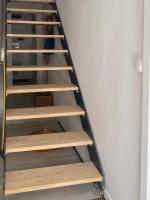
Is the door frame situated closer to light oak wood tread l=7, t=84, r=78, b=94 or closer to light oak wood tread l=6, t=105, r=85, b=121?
light oak wood tread l=6, t=105, r=85, b=121

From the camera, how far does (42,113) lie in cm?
299

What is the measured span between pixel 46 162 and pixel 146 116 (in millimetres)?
2001

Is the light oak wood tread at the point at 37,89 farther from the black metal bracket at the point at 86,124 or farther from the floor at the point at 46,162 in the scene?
the floor at the point at 46,162

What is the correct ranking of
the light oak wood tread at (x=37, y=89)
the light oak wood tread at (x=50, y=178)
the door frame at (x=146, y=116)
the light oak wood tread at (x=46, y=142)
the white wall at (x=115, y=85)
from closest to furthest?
the door frame at (x=146, y=116)
the white wall at (x=115, y=85)
the light oak wood tread at (x=50, y=178)
the light oak wood tread at (x=46, y=142)
the light oak wood tread at (x=37, y=89)

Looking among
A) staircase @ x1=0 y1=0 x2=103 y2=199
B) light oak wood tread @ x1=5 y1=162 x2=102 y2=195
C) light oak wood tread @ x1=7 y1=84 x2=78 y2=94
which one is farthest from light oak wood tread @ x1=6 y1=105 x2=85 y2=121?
light oak wood tread @ x1=5 y1=162 x2=102 y2=195

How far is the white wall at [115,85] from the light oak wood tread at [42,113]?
18cm

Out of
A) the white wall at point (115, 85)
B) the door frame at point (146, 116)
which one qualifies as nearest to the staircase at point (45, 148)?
the white wall at point (115, 85)

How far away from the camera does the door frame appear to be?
168 centimetres

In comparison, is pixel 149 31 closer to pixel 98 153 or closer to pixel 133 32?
pixel 133 32

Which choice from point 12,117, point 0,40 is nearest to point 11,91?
point 12,117

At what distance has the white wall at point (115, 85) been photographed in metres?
1.93

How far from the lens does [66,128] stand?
172 inches

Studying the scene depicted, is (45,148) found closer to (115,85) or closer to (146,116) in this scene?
(115,85)

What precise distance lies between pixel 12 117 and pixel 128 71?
1.41m
